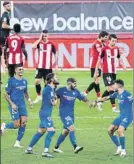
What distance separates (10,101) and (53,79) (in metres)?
1.43

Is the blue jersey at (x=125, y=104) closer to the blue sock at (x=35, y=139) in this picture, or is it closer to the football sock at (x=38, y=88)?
the blue sock at (x=35, y=139)

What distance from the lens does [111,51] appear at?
24578 mm

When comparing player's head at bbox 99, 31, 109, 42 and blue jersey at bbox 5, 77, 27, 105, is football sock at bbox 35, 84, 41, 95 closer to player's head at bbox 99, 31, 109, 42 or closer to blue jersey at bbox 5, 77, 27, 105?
player's head at bbox 99, 31, 109, 42

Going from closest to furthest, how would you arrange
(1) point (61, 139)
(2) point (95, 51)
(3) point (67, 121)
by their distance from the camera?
(3) point (67, 121) < (1) point (61, 139) < (2) point (95, 51)

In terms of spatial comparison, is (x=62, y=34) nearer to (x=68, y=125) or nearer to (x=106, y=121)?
(x=106, y=121)

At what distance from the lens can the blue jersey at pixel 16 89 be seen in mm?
19484

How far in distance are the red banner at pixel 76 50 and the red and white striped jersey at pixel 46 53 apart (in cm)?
697

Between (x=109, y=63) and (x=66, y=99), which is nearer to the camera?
(x=66, y=99)

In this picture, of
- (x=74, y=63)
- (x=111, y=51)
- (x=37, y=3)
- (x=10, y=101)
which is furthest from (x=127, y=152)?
(x=37, y=3)

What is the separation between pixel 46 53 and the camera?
26.6 metres

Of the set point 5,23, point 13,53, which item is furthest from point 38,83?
point 5,23

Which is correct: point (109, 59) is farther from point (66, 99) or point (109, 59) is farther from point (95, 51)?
point (66, 99)

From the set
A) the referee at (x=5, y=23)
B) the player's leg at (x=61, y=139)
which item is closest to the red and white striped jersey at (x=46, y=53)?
the referee at (x=5, y=23)

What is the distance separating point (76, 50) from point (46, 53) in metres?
7.25
